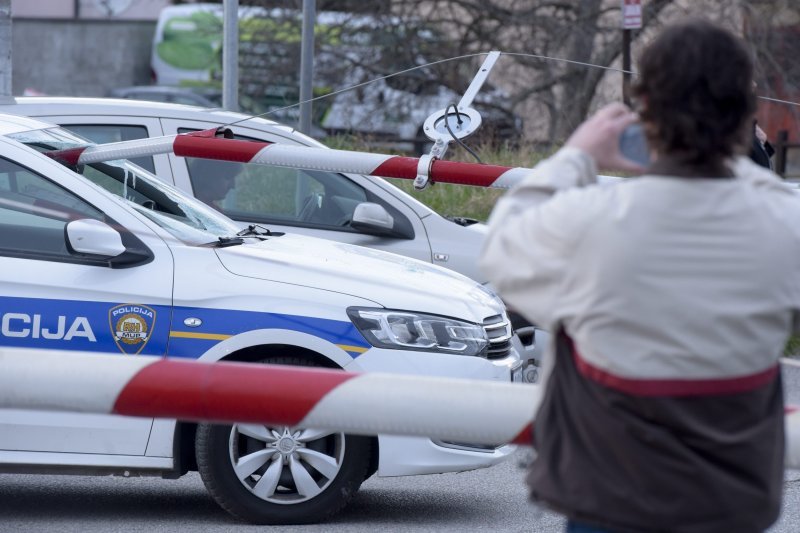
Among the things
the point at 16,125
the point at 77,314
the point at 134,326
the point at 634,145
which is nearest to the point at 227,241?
the point at 134,326

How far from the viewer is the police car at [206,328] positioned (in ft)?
17.0

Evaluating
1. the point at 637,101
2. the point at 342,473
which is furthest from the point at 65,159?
the point at 637,101

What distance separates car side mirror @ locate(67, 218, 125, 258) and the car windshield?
53 centimetres

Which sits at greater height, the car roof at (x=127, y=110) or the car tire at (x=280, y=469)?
the car roof at (x=127, y=110)

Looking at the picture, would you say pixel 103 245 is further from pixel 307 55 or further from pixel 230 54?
pixel 230 54

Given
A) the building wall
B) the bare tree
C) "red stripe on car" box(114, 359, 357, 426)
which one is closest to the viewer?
"red stripe on car" box(114, 359, 357, 426)

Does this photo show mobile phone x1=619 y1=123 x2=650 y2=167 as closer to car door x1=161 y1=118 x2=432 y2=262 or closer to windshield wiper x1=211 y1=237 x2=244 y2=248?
windshield wiper x1=211 y1=237 x2=244 y2=248

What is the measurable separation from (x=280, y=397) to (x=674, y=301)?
99 cm

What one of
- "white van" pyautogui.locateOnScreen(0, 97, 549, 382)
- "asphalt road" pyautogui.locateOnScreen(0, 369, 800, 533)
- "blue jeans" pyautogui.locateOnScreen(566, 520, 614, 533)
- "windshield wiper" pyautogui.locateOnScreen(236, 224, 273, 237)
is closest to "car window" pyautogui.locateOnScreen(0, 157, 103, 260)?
"windshield wiper" pyautogui.locateOnScreen(236, 224, 273, 237)

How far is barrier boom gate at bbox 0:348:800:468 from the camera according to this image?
9.28ft

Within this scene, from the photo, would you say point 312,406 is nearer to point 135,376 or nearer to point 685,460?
point 135,376

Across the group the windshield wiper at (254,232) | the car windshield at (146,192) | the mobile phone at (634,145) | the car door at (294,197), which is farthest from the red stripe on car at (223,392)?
the car door at (294,197)

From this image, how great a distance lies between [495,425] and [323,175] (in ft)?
17.0

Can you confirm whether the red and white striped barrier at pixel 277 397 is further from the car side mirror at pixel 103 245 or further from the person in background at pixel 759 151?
the person in background at pixel 759 151
